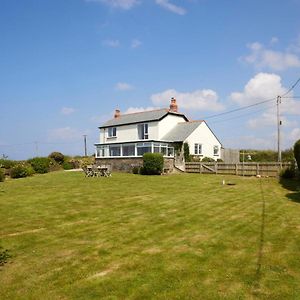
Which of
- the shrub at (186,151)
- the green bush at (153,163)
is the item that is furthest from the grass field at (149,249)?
the shrub at (186,151)

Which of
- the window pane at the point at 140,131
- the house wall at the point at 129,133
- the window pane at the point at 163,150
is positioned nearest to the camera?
the window pane at the point at 163,150

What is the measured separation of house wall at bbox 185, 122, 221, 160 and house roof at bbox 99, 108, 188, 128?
4.40 metres

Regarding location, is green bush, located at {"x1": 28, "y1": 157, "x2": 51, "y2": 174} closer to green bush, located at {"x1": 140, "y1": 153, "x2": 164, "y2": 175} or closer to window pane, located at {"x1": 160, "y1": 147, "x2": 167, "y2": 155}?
green bush, located at {"x1": 140, "y1": 153, "x2": 164, "y2": 175}

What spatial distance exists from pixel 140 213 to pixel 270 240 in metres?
5.30

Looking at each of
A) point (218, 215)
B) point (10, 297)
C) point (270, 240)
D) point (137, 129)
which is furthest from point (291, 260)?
point (137, 129)

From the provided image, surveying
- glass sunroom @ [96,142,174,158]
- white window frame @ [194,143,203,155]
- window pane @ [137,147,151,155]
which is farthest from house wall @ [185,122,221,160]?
window pane @ [137,147,151,155]

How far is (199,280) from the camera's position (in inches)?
271

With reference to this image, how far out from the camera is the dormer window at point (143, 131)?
157 feet

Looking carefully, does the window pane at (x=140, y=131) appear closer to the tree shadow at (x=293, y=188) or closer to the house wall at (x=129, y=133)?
the house wall at (x=129, y=133)

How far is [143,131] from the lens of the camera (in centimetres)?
4872

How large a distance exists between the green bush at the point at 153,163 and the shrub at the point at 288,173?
12659 mm

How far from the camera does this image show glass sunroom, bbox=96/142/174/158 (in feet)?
143

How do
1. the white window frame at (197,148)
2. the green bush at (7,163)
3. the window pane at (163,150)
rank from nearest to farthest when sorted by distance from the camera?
the green bush at (7,163) → the window pane at (163,150) → the white window frame at (197,148)

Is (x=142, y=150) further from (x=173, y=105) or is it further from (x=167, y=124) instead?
(x=173, y=105)
